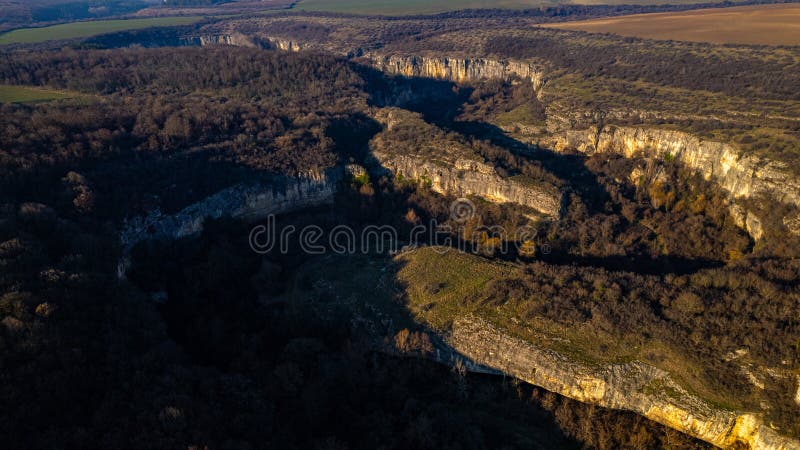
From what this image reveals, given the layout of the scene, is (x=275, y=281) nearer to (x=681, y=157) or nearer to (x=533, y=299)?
(x=533, y=299)

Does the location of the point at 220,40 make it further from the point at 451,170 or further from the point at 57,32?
the point at 451,170

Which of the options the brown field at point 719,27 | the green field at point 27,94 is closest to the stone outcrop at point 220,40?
the green field at point 27,94

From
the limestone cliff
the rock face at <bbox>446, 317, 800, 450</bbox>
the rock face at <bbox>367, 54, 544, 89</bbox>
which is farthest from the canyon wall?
the rock face at <bbox>446, 317, 800, 450</bbox>

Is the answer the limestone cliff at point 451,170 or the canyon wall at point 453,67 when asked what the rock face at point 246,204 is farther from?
the canyon wall at point 453,67

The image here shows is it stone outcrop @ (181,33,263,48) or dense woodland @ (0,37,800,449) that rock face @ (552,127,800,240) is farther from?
stone outcrop @ (181,33,263,48)

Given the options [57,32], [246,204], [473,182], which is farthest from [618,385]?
[57,32]

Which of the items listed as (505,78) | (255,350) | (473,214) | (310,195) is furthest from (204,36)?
(255,350)
